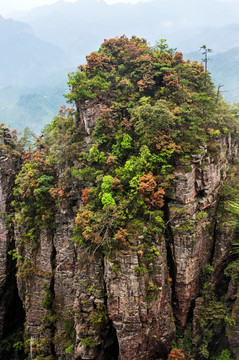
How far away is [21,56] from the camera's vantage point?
15038 centimetres

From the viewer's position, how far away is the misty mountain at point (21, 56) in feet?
477

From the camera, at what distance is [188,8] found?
144625mm

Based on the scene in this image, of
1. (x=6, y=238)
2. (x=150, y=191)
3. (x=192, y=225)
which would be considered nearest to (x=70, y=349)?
(x=6, y=238)

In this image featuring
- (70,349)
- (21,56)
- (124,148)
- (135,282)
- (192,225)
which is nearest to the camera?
(135,282)

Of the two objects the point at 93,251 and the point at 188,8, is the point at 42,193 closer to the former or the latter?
the point at 93,251

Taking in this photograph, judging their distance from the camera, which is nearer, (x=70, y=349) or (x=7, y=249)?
(x=70, y=349)

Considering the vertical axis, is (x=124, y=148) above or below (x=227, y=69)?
below

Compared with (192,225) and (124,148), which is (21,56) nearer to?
(124,148)

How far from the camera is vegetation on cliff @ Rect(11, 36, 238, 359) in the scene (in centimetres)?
1202

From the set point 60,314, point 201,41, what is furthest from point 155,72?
point 201,41

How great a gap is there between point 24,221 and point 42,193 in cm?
244

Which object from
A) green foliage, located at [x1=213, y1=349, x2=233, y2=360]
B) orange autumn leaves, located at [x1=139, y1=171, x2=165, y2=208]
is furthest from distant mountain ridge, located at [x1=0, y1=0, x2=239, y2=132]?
green foliage, located at [x1=213, y1=349, x2=233, y2=360]

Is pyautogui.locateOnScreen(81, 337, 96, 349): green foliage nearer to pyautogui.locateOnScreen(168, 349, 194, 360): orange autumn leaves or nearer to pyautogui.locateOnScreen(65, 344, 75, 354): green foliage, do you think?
pyautogui.locateOnScreen(65, 344, 75, 354): green foliage

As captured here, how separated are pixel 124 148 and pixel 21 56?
556 ft
